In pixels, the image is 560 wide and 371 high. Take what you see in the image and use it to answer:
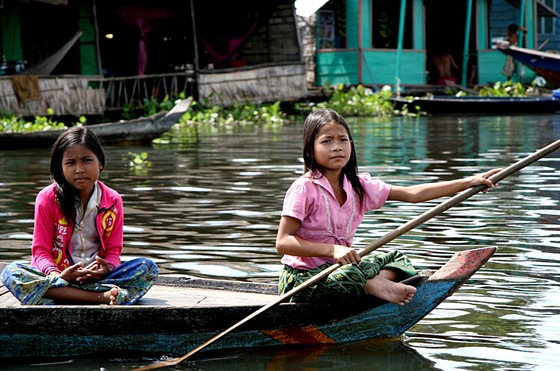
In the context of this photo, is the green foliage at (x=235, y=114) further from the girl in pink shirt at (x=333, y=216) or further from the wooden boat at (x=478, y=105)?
the girl in pink shirt at (x=333, y=216)

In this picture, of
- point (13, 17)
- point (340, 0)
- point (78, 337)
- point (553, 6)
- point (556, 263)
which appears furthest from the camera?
point (553, 6)

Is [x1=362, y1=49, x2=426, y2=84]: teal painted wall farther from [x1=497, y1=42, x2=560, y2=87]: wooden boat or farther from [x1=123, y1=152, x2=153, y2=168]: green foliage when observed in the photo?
[x1=123, y1=152, x2=153, y2=168]: green foliage

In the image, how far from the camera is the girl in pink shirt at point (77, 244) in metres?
4.37

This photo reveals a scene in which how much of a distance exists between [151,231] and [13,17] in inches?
465

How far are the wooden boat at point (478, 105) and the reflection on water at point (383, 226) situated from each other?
19.0 feet

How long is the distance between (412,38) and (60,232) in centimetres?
2103

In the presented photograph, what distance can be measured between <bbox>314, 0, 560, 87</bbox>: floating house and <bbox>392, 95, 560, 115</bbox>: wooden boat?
61.8 inches

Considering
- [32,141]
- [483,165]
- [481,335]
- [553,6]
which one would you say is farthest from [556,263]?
[553,6]

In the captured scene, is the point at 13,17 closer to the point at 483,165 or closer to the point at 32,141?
the point at 32,141

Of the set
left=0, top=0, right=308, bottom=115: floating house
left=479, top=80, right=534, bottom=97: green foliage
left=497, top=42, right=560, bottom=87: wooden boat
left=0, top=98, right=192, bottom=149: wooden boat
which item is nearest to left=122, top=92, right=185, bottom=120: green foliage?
left=0, top=0, right=308, bottom=115: floating house

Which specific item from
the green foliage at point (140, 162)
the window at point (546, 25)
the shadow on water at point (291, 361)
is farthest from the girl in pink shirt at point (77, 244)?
the window at point (546, 25)

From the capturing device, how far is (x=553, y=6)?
3136 centimetres

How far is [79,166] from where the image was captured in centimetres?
445

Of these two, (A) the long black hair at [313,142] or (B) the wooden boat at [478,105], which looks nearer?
(A) the long black hair at [313,142]
